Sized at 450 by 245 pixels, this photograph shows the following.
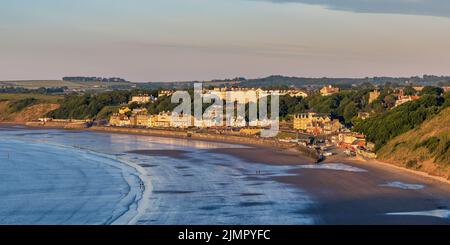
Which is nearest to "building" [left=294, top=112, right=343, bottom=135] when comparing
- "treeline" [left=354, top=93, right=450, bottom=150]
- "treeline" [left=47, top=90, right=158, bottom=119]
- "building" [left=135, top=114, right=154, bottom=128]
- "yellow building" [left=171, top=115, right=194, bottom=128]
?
"treeline" [left=354, top=93, right=450, bottom=150]

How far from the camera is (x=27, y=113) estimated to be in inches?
4377

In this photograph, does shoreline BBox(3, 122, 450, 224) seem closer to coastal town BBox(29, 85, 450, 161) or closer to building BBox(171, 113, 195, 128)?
coastal town BBox(29, 85, 450, 161)

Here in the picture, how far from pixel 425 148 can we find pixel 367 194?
969 centimetres

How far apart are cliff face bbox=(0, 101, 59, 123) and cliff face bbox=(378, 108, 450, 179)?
7279 cm

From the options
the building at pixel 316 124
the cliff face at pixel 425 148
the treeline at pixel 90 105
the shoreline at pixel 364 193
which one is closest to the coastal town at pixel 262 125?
the building at pixel 316 124

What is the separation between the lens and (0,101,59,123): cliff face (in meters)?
109

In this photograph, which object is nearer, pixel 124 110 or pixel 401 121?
pixel 401 121

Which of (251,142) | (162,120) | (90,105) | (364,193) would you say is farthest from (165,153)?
(90,105)

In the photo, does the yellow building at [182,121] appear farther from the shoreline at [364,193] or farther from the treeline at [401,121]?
the shoreline at [364,193]

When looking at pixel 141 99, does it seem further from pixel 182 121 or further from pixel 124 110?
pixel 182 121

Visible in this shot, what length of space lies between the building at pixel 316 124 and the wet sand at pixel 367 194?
76.9ft
